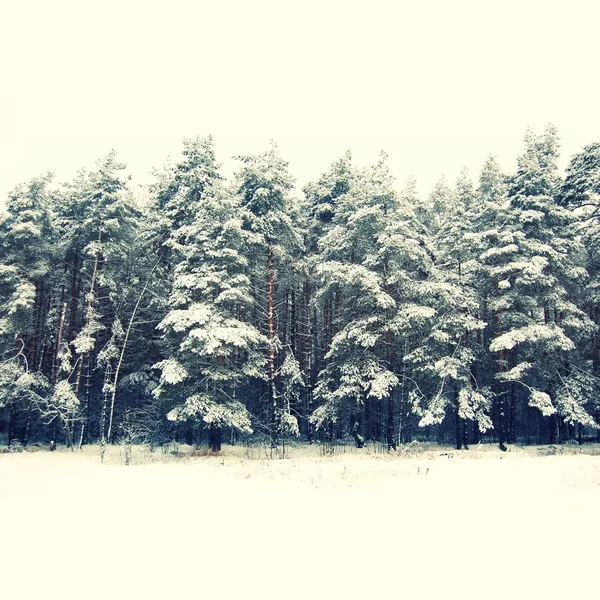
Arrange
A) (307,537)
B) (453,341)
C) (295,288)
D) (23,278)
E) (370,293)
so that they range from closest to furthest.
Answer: (307,537) → (370,293) → (453,341) → (23,278) → (295,288)

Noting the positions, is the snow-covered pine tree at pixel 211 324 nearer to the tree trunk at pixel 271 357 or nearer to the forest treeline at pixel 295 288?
the forest treeline at pixel 295 288

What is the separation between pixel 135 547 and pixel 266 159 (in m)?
20.9

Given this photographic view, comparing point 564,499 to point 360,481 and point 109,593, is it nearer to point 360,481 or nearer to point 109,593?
point 360,481

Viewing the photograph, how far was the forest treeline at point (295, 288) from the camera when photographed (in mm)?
21344

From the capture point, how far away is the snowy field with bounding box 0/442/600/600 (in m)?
5.39

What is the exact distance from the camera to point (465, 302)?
22.4 m

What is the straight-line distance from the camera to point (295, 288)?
94.8 feet

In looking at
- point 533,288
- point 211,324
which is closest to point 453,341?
point 533,288

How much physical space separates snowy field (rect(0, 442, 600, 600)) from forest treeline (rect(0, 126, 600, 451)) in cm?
929

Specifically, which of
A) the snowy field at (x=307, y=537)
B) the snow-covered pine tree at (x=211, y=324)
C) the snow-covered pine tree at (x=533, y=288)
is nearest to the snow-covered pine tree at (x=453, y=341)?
the snow-covered pine tree at (x=533, y=288)

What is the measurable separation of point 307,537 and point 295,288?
876 inches

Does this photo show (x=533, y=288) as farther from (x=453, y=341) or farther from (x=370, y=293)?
(x=370, y=293)

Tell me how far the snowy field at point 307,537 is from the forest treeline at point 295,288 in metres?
9.29

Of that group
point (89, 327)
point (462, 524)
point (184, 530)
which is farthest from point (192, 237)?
point (462, 524)
